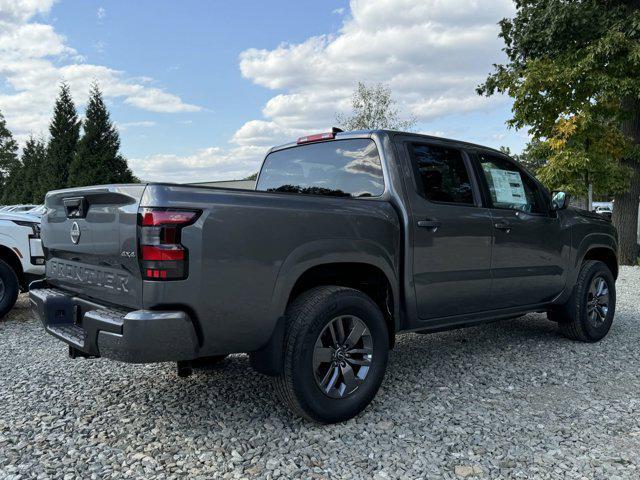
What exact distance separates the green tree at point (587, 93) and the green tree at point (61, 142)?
32.1 m

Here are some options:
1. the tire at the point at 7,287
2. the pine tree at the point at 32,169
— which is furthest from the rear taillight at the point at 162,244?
the pine tree at the point at 32,169

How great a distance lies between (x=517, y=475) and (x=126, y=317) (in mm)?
2136

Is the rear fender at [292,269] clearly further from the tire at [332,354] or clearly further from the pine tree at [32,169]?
the pine tree at [32,169]

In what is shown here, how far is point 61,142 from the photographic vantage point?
38406 mm

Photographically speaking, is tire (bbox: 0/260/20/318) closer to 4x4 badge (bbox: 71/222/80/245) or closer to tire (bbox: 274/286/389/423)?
4x4 badge (bbox: 71/222/80/245)

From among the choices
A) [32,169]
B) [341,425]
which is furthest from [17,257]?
[32,169]

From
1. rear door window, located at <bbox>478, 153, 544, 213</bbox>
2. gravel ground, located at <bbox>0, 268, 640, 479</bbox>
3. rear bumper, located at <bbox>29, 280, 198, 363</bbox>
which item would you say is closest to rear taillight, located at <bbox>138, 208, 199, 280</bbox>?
rear bumper, located at <bbox>29, 280, 198, 363</bbox>

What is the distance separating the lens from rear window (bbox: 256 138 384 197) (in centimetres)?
388

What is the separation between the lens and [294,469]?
277cm

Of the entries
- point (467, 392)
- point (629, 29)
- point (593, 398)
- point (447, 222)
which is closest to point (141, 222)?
point (447, 222)

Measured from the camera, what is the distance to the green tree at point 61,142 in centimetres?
3759

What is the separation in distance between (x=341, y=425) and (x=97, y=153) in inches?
1352

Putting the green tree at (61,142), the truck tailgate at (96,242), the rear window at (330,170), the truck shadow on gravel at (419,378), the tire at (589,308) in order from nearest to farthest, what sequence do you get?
the truck tailgate at (96,242)
the truck shadow on gravel at (419,378)
the rear window at (330,170)
the tire at (589,308)
the green tree at (61,142)

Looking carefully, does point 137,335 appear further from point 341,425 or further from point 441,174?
point 441,174
